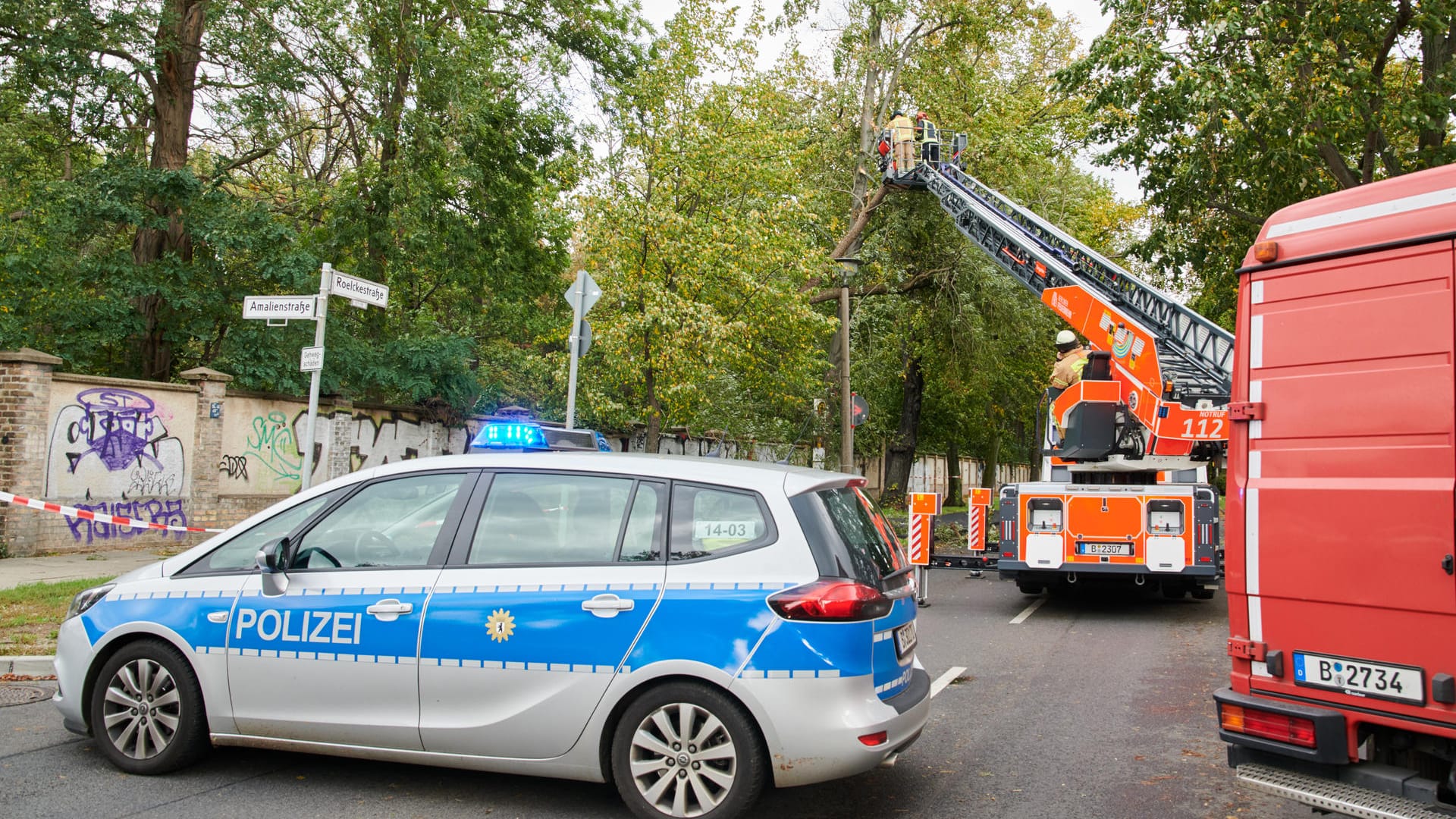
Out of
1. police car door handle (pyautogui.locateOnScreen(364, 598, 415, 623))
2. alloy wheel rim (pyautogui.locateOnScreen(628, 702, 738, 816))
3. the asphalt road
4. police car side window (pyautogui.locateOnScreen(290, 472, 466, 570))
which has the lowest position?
the asphalt road

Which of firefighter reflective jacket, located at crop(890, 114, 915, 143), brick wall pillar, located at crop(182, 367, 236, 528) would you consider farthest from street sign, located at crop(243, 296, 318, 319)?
firefighter reflective jacket, located at crop(890, 114, 915, 143)

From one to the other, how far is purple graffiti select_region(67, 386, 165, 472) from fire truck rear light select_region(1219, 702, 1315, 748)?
13.9m

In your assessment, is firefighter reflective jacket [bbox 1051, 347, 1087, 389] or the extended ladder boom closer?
the extended ladder boom

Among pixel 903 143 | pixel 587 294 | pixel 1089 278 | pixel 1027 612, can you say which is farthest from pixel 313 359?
pixel 903 143

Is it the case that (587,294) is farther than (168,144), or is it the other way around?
(168,144)

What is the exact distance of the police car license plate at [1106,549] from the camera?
1067 centimetres

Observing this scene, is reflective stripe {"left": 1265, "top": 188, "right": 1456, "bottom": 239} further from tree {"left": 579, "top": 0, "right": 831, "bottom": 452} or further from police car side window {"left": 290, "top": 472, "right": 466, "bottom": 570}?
tree {"left": 579, "top": 0, "right": 831, "bottom": 452}

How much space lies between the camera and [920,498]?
11.7 m

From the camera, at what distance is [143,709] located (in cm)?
506

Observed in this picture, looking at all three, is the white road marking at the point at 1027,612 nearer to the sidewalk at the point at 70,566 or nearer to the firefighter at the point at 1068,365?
the firefighter at the point at 1068,365

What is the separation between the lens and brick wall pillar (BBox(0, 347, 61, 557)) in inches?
502

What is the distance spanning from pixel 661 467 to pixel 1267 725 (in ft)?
8.84

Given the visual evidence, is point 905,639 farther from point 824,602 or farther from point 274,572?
point 274,572

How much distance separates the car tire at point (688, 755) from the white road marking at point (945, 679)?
3.21 meters
